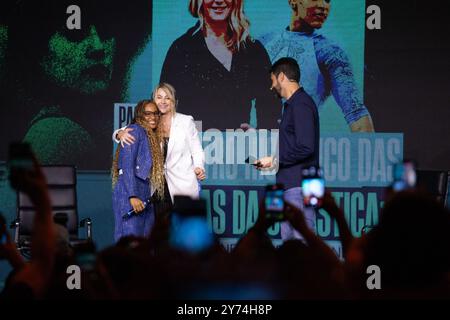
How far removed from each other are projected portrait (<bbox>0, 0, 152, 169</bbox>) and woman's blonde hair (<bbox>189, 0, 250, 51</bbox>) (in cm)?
42

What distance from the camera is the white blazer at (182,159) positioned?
216 inches

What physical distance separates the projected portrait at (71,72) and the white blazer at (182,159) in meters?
0.92

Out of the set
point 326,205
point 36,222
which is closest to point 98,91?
point 326,205

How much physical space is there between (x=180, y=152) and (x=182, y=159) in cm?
→ 5

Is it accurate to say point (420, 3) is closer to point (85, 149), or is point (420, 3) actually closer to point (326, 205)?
point (85, 149)

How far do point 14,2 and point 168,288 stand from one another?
17.2ft

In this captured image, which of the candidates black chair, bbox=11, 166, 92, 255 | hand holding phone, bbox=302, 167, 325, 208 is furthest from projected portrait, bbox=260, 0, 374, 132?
hand holding phone, bbox=302, 167, 325, 208

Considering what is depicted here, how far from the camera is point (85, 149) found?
628 cm

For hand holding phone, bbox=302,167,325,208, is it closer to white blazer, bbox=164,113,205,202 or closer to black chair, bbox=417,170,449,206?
white blazer, bbox=164,113,205,202

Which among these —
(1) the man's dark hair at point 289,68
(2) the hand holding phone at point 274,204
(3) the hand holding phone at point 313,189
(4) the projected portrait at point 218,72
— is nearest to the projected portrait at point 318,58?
(4) the projected portrait at point 218,72

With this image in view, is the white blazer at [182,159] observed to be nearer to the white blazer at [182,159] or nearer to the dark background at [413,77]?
the white blazer at [182,159]

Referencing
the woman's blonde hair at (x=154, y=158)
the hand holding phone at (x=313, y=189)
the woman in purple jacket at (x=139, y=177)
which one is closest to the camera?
the hand holding phone at (x=313, y=189)

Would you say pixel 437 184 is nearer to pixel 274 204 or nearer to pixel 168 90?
pixel 168 90
